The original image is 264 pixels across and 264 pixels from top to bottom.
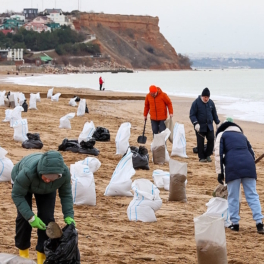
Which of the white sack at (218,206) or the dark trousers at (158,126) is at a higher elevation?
the dark trousers at (158,126)

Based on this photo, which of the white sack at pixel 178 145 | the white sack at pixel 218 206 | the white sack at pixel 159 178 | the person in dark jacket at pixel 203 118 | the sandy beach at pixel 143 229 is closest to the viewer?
the sandy beach at pixel 143 229

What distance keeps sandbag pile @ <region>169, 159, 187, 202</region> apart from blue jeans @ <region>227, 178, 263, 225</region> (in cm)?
101

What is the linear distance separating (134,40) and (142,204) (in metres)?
180

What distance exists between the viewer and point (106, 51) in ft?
507

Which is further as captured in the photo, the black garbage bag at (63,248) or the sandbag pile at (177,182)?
the sandbag pile at (177,182)

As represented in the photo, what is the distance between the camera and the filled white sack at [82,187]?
20.2ft

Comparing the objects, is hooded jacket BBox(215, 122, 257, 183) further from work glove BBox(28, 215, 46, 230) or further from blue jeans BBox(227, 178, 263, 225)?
work glove BBox(28, 215, 46, 230)

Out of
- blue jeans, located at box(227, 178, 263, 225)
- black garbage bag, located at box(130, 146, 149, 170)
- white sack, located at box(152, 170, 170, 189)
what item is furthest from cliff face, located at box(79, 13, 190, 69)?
blue jeans, located at box(227, 178, 263, 225)

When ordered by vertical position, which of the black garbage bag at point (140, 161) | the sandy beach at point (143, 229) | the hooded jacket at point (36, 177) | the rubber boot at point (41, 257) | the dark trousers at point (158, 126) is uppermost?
the hooded jacket at point (36, 177)

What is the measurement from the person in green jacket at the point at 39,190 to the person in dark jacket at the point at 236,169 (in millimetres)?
1966

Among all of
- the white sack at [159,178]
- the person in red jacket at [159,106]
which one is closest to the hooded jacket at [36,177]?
the white sack at [159,178]

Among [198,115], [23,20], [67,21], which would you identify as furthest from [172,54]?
[198,115]

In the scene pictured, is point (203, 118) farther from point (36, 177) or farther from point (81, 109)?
point (81, 109)

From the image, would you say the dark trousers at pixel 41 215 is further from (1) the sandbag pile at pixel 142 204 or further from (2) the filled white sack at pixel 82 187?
(2) the filled white sack at pixel 82 187
